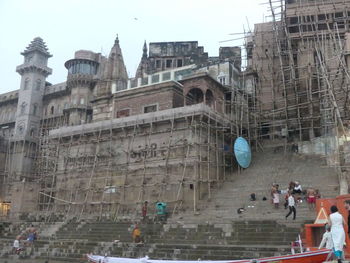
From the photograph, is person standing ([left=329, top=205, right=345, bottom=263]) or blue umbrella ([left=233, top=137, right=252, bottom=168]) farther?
blue umbrella ([left=233, top=137, right=252, bottom=168])

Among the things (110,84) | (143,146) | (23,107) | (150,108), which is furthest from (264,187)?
(23,107)

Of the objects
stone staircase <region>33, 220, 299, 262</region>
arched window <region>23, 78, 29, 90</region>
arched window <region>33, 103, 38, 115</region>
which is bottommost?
A: stone staircase <region>33, 220, 299, 262</region>

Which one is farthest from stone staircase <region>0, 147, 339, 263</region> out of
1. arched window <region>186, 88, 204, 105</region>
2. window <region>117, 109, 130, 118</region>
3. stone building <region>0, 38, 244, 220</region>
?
window <region>117, 109, 130, 118</region>

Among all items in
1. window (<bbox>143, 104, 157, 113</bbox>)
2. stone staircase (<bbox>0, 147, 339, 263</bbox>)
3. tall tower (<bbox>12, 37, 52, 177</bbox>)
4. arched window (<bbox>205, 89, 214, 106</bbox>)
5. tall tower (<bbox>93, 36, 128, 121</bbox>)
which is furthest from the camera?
tall tower (<bbox>12, 37, 52, 177</bbox>)

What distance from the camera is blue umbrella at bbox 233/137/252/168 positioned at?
78.4 ft

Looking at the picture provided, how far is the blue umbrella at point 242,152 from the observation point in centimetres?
2389

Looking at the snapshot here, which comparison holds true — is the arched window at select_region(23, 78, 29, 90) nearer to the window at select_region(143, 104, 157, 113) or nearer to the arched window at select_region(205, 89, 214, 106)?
the window at select_region(143, 104, 157, 113)

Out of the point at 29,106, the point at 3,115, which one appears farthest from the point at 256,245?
the point at 3,115

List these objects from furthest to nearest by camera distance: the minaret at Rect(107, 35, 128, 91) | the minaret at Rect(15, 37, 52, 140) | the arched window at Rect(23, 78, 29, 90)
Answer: the arched window at Rect(23, 78, 29, 90)
the minaret at Rect(15, 37, 52, 140)
the minaret at Rect(107, 35, 128, 91)

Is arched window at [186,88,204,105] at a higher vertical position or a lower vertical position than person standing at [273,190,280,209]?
higher

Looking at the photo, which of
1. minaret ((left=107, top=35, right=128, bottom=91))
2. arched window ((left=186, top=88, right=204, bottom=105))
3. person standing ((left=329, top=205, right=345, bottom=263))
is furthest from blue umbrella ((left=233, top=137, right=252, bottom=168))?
person standing ((left=329, top=205, right=345, bottom=263))

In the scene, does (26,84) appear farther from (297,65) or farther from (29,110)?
(297,65)

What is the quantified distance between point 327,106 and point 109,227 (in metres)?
14.4

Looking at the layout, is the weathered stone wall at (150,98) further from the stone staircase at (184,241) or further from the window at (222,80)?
the stone staircase at (184,241)
